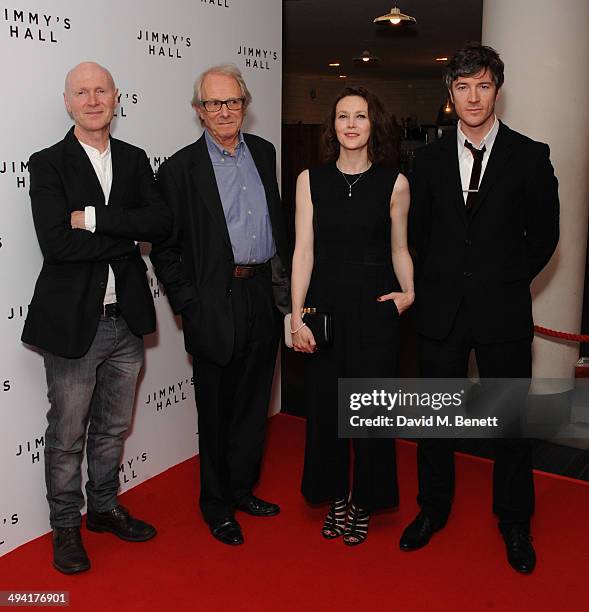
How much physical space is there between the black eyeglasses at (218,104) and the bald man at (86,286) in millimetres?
318

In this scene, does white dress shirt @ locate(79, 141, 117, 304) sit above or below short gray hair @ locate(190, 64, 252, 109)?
below

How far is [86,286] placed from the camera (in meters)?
2.70

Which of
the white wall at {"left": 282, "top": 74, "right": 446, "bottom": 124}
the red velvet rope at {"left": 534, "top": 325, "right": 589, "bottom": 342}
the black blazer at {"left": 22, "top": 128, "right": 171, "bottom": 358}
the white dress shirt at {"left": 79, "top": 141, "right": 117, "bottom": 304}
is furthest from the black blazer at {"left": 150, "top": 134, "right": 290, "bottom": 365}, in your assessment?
the white wall at {"left": 282, "top": 74, "right": 446, "bottom": 124}

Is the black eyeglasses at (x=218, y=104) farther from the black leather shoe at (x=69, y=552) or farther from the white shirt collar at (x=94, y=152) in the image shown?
the black leather shoe at (x=69, y=552)

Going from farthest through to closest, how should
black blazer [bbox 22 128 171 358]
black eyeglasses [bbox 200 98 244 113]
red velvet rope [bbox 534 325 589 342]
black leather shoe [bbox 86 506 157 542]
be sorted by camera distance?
red velvet rope [bbox 534 325 589 342]
black leather shoe [bbox 86 506 157 542]
black eyeglasses [bbox 200 98 244 113]
black blazer [bbox 22 128 171 358]

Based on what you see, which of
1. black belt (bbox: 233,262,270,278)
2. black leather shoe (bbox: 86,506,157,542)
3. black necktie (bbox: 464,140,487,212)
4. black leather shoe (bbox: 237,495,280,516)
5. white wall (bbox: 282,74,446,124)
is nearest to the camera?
black necktie (bbox: 464,140,487,212)

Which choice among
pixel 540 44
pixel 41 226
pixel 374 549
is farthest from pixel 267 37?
pixel 374 549

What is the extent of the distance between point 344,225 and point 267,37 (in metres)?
1.77

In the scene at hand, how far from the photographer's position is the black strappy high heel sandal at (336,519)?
3.07 metres

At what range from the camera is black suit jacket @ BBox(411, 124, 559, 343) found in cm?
268

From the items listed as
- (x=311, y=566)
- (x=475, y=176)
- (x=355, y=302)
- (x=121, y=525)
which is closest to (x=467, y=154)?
(x=475, y=176)

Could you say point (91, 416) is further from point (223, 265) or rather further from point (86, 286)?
point (223, 265)

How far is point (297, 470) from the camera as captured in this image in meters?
3.75

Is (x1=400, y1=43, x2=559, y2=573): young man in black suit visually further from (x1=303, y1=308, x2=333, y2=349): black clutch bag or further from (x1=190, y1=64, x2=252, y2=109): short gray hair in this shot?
(x1=190, y1=64, x2=252, y2=109): short gray hair
